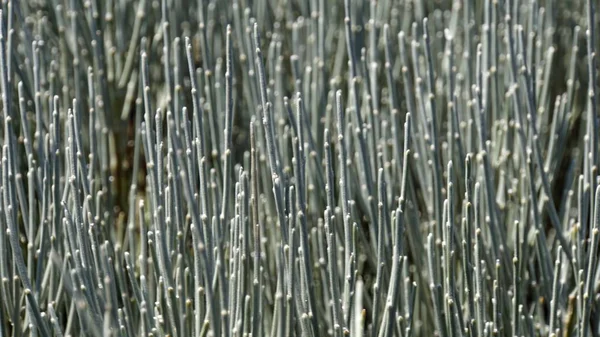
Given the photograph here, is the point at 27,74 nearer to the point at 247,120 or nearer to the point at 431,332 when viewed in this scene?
the point at 247,120

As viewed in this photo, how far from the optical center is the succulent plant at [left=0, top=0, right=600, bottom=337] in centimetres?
100

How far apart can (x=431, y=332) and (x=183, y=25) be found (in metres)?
0.97

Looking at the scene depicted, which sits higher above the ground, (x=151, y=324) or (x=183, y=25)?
(x=183, y=25)

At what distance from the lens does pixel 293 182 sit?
116cm

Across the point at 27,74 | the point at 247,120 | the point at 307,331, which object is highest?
the point at 27,74

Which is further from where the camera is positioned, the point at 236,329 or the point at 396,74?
the point at 396,74

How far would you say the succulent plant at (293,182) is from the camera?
3.30 ft

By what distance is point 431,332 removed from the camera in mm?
1420

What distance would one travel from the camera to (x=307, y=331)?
104 centimetres

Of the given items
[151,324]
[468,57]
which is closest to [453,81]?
[468,57]

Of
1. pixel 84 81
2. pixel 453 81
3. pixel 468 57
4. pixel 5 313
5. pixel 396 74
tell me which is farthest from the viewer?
pixel 396 74

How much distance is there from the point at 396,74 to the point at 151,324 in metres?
1.01

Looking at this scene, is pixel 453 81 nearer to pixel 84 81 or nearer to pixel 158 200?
pixel 158 200

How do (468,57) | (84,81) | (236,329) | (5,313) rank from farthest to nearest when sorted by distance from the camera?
(84,81)
(468,57)
(5,313)
(236,329)
